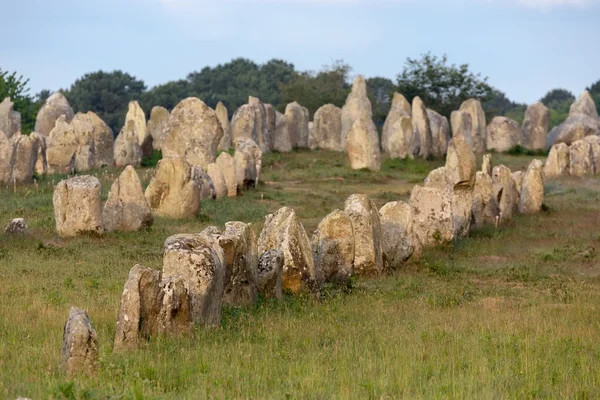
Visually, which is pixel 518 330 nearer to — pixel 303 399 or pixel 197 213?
pixel 303 399

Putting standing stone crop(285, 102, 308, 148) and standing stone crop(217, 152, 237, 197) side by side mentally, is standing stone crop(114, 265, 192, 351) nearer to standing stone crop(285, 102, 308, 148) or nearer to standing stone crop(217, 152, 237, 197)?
standing stone crop(217, 152, 237, 197)

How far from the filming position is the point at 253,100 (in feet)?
180

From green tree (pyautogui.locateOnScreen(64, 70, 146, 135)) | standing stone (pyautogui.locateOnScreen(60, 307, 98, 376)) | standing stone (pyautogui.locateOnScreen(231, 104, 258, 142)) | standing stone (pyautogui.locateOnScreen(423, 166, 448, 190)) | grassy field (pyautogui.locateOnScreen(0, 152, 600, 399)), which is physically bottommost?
grassy field (pyautogui.locateOnScreen(0, 152, 600, 399))

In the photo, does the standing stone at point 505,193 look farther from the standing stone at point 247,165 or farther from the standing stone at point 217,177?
the standing stone at point 247,165

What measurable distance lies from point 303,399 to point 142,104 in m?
82.2

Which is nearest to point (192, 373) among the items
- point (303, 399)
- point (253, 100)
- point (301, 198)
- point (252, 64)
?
point (303, 399)

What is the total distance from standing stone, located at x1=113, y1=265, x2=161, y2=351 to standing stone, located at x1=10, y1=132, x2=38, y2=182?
2367 centimetres

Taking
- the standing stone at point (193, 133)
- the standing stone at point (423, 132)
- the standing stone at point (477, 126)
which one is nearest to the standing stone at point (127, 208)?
the standing stone at point (193, 133)

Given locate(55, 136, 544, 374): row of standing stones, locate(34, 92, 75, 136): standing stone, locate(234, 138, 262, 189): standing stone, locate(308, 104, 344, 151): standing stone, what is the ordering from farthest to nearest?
locate(308, 104, 344, 151): standing stone < locate(34, 92, 75, 136): standing stone < locate(234, 138, 262, 189): standing stone < locate(55, 136, 544, 374): row of standing stones

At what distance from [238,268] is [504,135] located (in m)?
45.9

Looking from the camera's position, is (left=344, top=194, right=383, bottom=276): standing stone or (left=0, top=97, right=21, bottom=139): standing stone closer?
(left=344, top=194, right=383, bottom=276): standing stone

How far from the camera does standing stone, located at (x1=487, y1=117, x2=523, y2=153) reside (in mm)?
60344

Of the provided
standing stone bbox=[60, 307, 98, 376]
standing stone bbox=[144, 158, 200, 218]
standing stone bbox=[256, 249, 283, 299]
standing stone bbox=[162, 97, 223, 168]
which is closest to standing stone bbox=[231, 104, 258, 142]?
Result: standing stone bbox=[162, 97, 223, 168]

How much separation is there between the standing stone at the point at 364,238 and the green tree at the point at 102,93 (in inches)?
2684
